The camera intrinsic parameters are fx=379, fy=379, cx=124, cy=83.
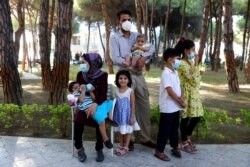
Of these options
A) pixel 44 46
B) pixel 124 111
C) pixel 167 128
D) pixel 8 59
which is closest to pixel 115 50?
pixel 124 111

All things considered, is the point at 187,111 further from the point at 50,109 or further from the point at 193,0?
the point at 193,0

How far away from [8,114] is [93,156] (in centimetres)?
193

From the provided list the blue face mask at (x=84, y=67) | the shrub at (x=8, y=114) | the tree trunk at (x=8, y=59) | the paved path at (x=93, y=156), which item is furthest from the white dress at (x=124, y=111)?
the tree trunk at (x=8, y=59)

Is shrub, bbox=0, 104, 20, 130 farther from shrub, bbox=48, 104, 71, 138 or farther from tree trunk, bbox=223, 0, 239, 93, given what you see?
tree trunk, bbox=223, 0, 239, 93

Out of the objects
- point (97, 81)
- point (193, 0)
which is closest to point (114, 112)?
point (97, 81)

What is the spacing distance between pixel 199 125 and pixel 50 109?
2.30 meters

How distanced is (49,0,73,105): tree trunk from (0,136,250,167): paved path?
2.23m

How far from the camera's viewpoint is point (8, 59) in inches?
282

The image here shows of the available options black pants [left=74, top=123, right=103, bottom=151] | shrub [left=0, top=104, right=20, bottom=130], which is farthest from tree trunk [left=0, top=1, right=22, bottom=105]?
black pants [left=74, top=123, right=103, bottom=151]

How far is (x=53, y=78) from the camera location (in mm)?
7680

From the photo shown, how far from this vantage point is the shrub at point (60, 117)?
5.72 metres

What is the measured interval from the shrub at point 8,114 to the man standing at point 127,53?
1.95 meters

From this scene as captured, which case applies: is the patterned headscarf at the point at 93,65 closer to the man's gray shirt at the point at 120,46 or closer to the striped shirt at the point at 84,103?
the striped shirt at the point at 84,103

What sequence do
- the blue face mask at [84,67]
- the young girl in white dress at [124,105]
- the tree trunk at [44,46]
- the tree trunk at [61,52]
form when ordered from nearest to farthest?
the blue face mask at [84,67]
the young girl in white dress at [124,105]
the tree trunk at [61,52]
the tree trunk at [44,46]
